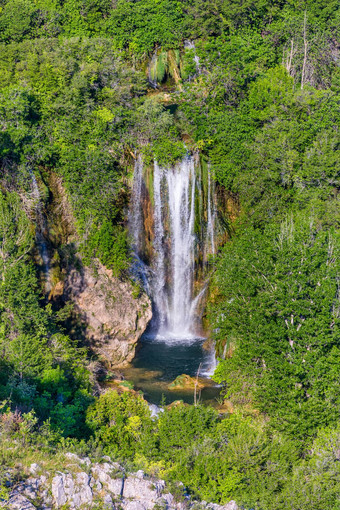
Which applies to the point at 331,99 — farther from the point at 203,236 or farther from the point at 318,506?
the point at 318,506

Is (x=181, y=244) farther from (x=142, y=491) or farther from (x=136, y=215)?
(x=142, y=491)

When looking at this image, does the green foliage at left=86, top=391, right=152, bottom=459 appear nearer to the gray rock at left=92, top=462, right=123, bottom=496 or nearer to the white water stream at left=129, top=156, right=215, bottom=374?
the gray rock at left=92, top=462, right=123, bottom=496

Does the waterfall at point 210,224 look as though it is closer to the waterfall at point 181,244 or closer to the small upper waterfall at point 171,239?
the small upper waterfall at point 171,239

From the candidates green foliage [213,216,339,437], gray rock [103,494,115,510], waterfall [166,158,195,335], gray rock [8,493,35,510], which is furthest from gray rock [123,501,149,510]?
waterfall [166,158,195,335]

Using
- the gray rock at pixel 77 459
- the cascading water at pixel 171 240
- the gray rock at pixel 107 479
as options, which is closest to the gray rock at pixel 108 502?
the gray rock at pixel 107 479

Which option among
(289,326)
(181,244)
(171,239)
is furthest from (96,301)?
(289,326)

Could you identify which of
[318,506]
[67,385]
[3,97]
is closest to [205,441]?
[318,506]

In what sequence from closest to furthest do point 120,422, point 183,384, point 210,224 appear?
point 120,422
point 183,384
point 210,224
